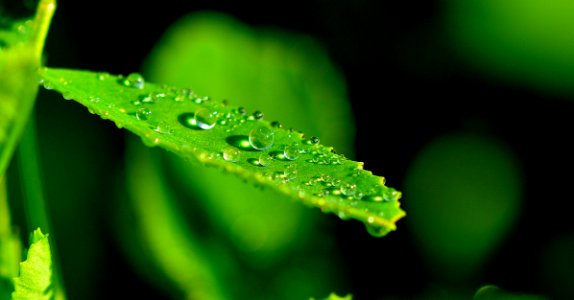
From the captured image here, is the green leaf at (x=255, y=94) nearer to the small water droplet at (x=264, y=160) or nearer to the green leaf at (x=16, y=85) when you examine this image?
the small water droplet at (x=264, y=160)

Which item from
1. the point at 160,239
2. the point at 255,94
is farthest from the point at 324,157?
the point at 255,94

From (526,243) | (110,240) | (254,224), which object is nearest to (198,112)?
(254,224)

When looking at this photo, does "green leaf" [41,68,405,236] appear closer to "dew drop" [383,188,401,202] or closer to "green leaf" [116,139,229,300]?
"dew drop" [383,188,401,202]

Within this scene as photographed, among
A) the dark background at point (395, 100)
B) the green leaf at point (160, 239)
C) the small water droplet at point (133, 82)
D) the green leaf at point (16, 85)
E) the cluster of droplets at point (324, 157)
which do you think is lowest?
the green leaf at point (160, 239)

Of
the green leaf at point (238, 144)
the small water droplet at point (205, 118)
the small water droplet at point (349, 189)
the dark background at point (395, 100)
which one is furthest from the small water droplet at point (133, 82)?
the dark background at point (395, 100)

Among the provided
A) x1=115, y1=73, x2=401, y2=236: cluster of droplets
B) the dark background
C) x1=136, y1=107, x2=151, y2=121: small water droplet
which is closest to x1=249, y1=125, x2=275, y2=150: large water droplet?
x1=115, y1=73, x2=401, y2=236: cluster of droplets

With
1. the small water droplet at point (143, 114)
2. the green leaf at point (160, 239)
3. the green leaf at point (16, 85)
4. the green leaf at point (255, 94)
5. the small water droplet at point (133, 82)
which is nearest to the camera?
the green leaf at point (16, 85)
